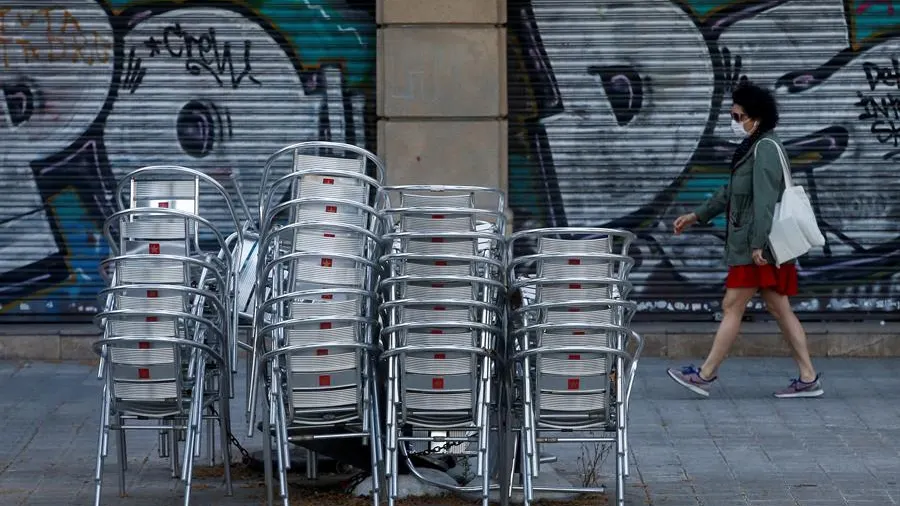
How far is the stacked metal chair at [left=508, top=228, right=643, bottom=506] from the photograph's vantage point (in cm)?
592

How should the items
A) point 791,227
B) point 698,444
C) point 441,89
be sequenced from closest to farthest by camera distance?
point 698,444 → point 791,227 → point 441,89

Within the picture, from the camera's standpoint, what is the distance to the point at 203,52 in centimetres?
1073

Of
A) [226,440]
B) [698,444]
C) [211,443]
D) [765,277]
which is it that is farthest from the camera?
[765,277]

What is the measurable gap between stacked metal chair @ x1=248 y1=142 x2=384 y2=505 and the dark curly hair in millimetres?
3350

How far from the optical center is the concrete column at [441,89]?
10.4m

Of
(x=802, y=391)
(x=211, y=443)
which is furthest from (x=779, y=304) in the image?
(x=211, y=443)

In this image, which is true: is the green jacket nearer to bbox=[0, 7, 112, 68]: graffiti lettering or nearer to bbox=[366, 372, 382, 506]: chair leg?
bbox=[366, 372, 382, 506]: chair leg

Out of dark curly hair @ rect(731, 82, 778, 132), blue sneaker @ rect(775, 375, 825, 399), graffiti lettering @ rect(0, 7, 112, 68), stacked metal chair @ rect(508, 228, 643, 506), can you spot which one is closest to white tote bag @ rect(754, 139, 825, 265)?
dark curly hair @ rect(731, 82, 778, 132)

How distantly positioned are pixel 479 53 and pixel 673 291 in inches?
92.4

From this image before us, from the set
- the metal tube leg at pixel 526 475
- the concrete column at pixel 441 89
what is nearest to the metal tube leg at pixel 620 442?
the metal tube leg at pixel 526 475

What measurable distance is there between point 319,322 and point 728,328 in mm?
3695

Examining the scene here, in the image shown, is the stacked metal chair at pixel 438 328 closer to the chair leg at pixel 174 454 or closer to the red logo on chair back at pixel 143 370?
the red logo on chair back at pixel 143 370

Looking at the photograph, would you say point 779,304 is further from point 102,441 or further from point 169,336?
point 102,441

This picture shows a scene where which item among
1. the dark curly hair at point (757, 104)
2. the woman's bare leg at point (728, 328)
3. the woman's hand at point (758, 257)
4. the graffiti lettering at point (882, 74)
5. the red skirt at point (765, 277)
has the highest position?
the graffiti lettering at point (882, 74)
